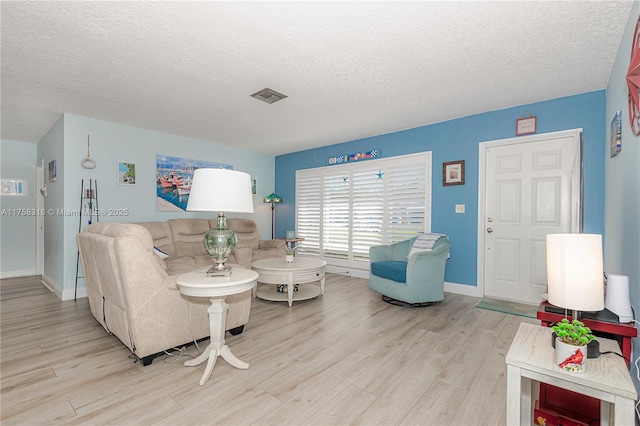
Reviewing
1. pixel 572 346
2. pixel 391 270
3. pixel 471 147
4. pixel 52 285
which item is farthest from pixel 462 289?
pixel 52 285

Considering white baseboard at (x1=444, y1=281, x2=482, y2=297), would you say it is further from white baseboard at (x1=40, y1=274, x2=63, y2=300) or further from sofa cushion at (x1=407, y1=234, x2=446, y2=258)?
white baseboard at (x1=40, y1=274, x2=63, y2=300)

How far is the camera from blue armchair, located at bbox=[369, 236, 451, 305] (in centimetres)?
346

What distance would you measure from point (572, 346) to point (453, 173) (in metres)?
3.32

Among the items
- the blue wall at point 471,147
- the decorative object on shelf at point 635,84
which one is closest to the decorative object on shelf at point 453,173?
the blue wall at point 471,147

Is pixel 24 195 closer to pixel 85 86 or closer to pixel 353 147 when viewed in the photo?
pixel 85 86

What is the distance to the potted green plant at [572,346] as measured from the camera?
116 cm

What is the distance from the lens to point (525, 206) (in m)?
3.67

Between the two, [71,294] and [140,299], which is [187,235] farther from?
[140,299]

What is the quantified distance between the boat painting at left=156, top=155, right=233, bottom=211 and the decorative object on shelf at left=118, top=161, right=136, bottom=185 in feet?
1.14

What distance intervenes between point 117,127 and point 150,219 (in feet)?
4.75

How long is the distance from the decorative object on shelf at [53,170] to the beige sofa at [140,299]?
2.34 metres

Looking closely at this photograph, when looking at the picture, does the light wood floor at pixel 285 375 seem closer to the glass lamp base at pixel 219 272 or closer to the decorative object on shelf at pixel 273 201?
the glass lamp base at pixel 219 272

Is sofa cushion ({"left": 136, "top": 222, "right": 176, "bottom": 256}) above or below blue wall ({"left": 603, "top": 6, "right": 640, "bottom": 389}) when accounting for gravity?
below

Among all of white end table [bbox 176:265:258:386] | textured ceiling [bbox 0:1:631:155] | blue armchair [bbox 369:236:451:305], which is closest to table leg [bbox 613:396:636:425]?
white end table [bbox 176:265:258:386]
